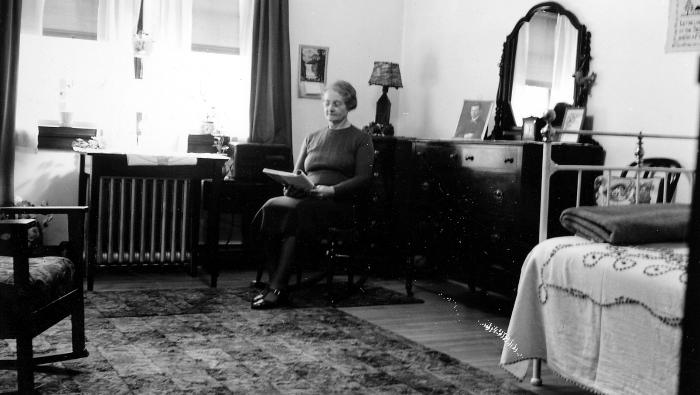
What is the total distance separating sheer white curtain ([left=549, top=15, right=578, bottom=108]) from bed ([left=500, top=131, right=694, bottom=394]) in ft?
4.84

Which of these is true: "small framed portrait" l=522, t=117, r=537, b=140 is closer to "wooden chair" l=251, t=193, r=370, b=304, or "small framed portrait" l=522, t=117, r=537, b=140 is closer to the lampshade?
"wooden chair" l=251, t=193, r=370, b=304

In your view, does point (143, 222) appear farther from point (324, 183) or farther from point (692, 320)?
point (692, 320)

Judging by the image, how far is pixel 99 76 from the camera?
5184 millimetres

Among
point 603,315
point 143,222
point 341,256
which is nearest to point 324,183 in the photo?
point 341,256

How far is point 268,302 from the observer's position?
4.11 m

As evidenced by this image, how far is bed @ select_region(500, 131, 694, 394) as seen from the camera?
2221 mm

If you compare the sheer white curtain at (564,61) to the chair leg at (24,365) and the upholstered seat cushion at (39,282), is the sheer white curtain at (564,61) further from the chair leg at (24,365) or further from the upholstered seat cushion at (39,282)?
the chair leg at (24,365)

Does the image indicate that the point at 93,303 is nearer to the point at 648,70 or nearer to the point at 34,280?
the point at 34,280

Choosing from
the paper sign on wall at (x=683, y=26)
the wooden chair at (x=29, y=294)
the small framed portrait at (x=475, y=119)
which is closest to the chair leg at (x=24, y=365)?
the wooden chair at (x=29, y=294)

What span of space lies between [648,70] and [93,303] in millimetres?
3193

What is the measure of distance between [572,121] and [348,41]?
240 centimetres

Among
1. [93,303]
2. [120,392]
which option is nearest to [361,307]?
[93,303]

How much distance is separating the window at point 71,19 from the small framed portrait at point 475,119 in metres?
2.63

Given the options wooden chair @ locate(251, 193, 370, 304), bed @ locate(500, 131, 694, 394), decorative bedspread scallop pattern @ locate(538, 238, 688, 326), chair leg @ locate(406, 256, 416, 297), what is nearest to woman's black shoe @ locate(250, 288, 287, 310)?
wooden chair @ locate(251, 193, 370, 304)
